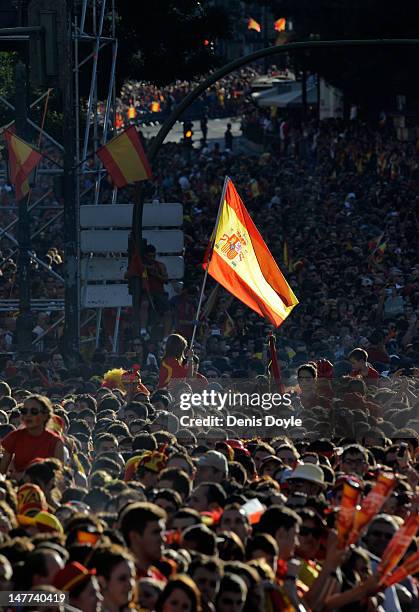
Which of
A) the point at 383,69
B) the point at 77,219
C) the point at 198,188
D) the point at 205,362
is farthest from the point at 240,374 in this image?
the point at 383,69

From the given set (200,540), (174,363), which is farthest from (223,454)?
(174,363)

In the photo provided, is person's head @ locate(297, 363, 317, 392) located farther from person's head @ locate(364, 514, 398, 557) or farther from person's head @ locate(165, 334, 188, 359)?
person's head @ locate(364, 514, 398, 557)

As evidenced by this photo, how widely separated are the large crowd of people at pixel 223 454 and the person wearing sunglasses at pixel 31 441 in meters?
0.01

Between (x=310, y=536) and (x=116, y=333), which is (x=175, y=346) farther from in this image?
(x=310, y=536)

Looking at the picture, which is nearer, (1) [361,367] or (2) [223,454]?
(2) [223,454]

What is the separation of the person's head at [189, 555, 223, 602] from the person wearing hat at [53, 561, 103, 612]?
0.52 meters

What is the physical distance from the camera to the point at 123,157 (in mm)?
24062

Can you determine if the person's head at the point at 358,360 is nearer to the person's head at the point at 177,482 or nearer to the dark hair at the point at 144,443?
the dark hair at the point at 144,443

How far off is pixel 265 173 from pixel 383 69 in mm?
5763

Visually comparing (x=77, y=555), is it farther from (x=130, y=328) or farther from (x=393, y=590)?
(x=130, y=328)

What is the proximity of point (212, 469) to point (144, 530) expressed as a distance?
108 inches

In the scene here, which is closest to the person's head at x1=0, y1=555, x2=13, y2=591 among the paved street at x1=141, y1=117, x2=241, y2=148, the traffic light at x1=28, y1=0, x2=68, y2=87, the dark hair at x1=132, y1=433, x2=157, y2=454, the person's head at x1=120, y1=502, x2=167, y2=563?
the person's head at x1=120, y1=502, x2=167, y2=563

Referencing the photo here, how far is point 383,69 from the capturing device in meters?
54.2

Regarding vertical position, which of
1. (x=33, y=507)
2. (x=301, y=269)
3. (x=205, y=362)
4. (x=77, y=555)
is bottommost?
(x=301, y=269)
